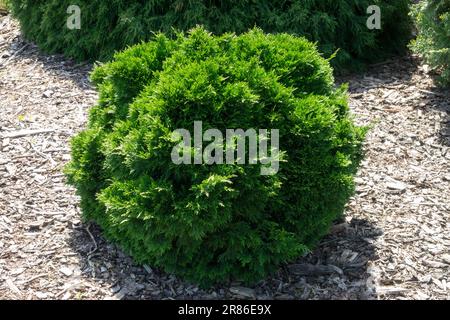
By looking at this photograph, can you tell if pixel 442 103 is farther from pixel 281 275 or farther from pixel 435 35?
pixel 281 275

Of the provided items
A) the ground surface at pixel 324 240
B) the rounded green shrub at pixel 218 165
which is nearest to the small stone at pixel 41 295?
the ground surface at pixel 324 240

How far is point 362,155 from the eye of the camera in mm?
3992

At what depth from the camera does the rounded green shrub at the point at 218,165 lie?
334 centimetres

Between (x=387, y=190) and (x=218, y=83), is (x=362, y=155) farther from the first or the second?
(x=218, y=83)

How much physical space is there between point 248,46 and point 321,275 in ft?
4.81

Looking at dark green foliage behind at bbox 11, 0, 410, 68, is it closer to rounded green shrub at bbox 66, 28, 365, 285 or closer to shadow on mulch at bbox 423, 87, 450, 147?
shadow on mulch at bbox 423, 87, 450, 147

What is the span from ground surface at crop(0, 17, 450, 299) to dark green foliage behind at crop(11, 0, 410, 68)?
0.60 metres

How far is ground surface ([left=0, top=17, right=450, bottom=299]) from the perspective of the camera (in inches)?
148

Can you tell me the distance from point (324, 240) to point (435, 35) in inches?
107

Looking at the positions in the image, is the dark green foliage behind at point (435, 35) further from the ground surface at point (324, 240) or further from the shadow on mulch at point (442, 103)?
the ground surface at point (324, 240)

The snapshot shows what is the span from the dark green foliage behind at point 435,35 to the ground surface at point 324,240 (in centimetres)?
29

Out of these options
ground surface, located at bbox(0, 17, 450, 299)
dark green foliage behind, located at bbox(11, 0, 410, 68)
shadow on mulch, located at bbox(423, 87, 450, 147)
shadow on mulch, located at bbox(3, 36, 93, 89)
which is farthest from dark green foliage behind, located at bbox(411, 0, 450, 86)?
shadow on mulch, located at bbox(3, 36, 93, 89)

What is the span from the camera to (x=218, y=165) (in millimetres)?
3324
